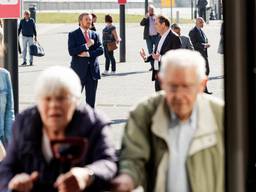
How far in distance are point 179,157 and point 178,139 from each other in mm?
64

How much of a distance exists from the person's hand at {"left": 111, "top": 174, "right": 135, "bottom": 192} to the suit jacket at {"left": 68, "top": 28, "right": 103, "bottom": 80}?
6.02 metres

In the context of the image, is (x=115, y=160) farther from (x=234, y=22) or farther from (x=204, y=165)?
(x=234, y=22)

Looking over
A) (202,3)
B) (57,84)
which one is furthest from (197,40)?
(202,3)

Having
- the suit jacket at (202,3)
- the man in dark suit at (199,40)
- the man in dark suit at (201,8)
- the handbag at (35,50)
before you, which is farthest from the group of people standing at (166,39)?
the man in dark suit at (201,8)

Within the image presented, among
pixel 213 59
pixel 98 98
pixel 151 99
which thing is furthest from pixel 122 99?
pixel 151 99

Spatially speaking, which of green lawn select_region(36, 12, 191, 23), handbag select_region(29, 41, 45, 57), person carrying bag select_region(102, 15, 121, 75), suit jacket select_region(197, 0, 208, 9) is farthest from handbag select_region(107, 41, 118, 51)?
green lawn select_region(36, 12, 191, 23)

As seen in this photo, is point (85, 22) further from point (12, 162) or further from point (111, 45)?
point (111, 45)

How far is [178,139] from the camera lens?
107 inches

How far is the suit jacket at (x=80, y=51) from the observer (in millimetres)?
8664

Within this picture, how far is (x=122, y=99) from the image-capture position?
1135cm

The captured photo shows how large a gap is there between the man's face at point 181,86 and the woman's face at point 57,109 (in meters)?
0.33

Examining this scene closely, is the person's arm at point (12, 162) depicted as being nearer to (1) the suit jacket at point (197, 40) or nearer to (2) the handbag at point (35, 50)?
(1) the suit jacket at point (197, 40)

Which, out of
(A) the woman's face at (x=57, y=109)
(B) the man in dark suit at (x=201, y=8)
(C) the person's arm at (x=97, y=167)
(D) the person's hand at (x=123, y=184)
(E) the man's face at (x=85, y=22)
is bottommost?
(D) the person's hand at (x=123, y=184)

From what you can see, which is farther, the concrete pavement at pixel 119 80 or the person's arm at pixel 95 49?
the concrete pavement at pixel 119 80
